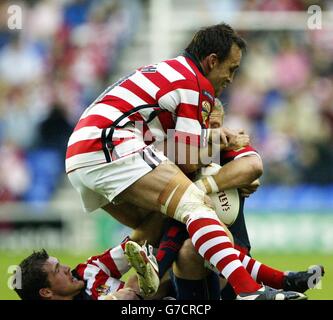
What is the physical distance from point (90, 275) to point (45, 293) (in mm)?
412

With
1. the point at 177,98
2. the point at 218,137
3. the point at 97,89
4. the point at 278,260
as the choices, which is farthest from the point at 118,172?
the point at 97,89

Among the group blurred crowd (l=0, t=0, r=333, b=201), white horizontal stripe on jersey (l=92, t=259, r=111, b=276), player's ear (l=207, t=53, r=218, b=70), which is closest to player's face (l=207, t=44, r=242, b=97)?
player's ear (l=207, t=53, r=218, b=70)

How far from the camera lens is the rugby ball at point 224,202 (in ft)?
19.0

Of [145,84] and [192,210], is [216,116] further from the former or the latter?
[192,210]

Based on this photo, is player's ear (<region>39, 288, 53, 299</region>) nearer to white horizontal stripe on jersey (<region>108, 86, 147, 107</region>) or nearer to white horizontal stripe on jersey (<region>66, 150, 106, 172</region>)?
white horizontal stripe on jersey (<region>66, 150, 106, 172</region>)

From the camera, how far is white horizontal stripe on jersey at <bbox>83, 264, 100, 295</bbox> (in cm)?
587

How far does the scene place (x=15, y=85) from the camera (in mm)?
14430

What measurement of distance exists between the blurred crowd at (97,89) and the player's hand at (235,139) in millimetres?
8136

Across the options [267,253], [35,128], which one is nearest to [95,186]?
[267,253]

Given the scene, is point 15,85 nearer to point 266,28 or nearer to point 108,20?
point 108,20

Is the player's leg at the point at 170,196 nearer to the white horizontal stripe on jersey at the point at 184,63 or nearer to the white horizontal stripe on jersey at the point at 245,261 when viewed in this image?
the white horizontal stripe on jersey at the point at 245,261

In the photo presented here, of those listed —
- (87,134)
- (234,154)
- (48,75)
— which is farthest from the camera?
(48,75)

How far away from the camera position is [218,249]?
17.1 ft

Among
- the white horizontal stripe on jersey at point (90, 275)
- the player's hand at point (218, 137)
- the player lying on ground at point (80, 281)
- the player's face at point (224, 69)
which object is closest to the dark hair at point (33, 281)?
the player lying on ground at point (80, 281)
